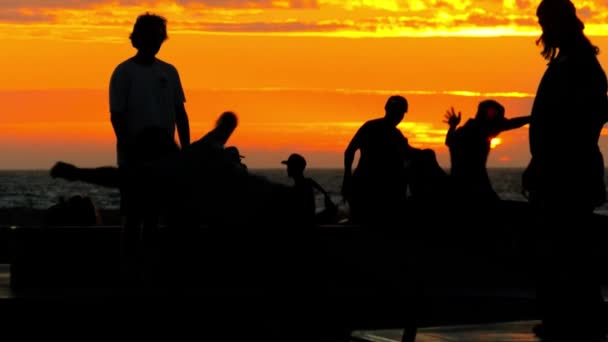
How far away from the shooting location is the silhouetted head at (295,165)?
58.0 feet

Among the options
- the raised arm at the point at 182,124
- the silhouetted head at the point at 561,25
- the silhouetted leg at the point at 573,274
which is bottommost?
the silhouetted leg at the point at 573,274

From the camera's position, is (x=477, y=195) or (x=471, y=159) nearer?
(x=477, y=195)

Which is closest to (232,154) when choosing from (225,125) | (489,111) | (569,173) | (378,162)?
(225,125)

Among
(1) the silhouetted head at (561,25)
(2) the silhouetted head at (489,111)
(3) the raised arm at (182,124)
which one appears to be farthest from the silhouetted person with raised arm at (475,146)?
(1) the silhouetted head at (561,25)

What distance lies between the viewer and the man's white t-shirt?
1397cm

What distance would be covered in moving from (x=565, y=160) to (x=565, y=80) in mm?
450

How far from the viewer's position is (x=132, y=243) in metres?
13.9

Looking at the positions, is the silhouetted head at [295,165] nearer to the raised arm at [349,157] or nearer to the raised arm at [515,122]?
the raised arm at [349,157]

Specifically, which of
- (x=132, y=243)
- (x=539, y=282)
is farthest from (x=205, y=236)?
(x=539, y=282)

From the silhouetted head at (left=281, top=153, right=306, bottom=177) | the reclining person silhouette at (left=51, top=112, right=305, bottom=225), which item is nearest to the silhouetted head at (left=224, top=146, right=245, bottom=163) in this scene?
the reclining person silhouette at (left=51, top=112, right=305, bottom=225)

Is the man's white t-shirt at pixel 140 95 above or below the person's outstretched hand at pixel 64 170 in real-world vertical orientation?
above

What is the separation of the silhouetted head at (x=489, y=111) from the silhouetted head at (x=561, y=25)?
14.0 ft

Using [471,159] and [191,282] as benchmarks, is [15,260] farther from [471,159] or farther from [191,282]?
[471,159]

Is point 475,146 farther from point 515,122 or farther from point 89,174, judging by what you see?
point 89,174
